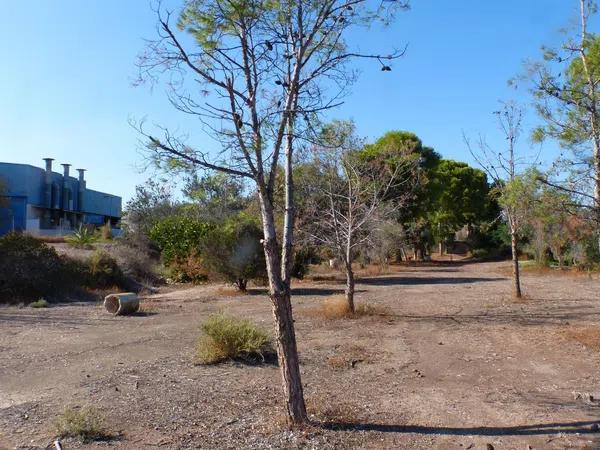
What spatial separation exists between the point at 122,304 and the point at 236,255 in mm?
7641

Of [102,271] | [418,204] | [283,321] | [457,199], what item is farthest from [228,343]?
[457,199]

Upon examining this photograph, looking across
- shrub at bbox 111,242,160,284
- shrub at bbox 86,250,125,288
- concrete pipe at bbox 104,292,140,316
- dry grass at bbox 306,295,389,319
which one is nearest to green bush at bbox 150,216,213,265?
shrub at bbox 111,242,160,284

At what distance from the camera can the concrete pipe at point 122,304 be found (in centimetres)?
1636

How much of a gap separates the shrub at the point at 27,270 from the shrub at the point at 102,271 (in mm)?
1524

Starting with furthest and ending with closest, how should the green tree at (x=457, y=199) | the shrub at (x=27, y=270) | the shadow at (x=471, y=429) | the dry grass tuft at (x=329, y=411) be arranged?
1. the green tree at (x=457, y=199)
2. the shrub at (x=27, y=270)
3. the dry grass tuft at (x=329, y=411)
4. the shadow at (x=471, y=429)

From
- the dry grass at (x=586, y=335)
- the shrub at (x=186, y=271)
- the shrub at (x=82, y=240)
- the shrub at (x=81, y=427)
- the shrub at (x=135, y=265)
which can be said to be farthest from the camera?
the shrub at (x=82, y=240)

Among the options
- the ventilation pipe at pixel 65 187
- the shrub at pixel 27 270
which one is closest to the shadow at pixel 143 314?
the shrub at pixel 27 270

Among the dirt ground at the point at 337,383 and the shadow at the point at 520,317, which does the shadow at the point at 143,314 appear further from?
the shadow at the point at 520,317

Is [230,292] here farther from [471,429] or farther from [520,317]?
[471,429]

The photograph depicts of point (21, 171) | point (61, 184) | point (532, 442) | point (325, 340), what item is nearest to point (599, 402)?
point (532, 442)

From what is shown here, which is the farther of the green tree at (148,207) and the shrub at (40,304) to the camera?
the green tree at (148,207)

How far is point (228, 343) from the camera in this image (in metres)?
9.46

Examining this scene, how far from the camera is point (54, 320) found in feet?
51.3

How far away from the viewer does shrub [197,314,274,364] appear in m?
9.43
